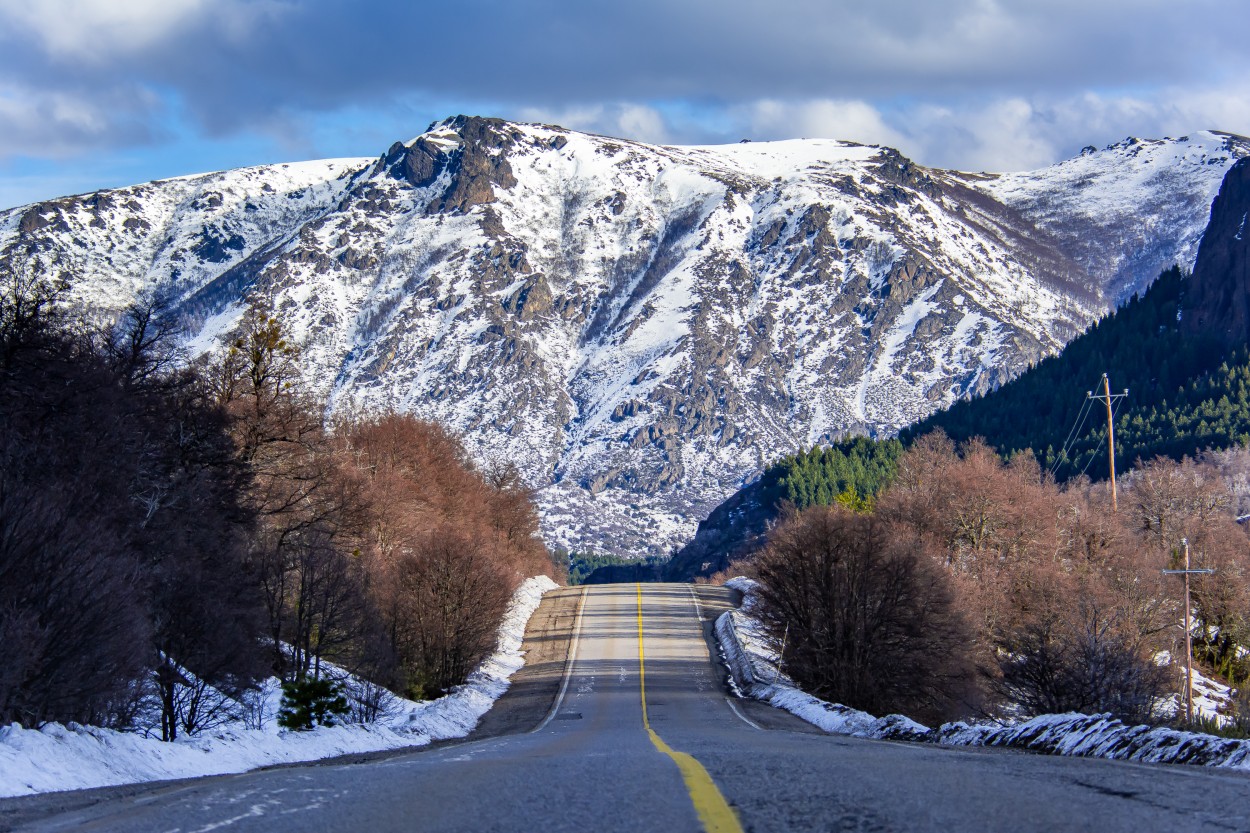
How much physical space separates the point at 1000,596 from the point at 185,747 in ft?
153

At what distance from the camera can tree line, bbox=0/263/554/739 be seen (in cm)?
2000

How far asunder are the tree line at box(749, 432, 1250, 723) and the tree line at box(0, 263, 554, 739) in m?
13.4

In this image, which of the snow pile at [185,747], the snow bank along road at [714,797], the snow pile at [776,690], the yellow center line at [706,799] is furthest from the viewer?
the snow pile at [776,690]

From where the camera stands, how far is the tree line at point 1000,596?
32.9 meters

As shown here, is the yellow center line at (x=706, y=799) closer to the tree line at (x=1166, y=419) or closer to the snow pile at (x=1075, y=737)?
the snow pile at (x=1075, y=737)

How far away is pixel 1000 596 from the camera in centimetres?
6000

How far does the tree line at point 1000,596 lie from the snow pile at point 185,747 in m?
13.6

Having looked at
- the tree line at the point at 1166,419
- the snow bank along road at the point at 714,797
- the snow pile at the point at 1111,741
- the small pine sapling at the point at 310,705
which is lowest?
the small pine sapling at the point at 310,705

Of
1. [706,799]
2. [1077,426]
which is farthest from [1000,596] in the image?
[1077,426]

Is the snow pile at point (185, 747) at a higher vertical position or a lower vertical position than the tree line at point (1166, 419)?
lower

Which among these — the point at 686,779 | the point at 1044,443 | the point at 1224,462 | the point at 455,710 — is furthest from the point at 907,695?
the point at 1044,443

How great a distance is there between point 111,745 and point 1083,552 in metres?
62.6

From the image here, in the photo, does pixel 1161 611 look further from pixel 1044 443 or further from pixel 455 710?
pixel 1044 443

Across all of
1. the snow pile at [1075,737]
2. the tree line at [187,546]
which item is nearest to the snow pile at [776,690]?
the snow pile at [1075,737]
